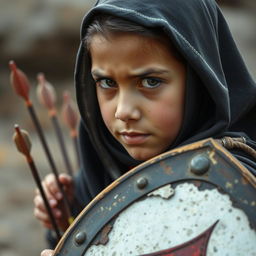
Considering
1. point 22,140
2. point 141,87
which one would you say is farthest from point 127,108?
point 22,140

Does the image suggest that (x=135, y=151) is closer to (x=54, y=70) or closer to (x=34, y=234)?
(x=34, y=234)

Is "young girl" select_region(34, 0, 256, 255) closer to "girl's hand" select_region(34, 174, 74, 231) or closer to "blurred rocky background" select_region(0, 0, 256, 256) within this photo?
"girl's hand" select_region(34, 174, 74, 231)

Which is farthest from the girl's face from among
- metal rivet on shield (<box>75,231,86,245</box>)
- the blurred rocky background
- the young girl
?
the blurred rocky background

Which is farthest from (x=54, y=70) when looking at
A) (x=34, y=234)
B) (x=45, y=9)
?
(x=34, y=234)

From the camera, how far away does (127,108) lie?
1.67 meters

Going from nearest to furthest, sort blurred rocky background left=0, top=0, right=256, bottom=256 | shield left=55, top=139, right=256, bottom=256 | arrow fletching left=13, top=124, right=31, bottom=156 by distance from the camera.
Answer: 1. shield left=55, top=139, right=256, bottom=256
2. arrow fletching left=13, top=124, right=31, bottom=156
3. blurred rocky background left=0, top=0, right=256, bottom=256

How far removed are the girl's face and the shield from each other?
161mm

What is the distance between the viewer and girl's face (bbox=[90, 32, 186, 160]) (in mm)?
1670

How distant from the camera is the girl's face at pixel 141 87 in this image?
1670mm

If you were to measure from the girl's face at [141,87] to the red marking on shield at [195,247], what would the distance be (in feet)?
1.15

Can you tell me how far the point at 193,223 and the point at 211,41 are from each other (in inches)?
21.2

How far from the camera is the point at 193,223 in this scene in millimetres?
1462

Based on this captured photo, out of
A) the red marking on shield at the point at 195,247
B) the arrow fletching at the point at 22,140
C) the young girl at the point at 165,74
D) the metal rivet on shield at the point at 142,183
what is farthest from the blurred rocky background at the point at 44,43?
the red marking on shield at the point at 195,247

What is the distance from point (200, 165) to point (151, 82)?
285mm
